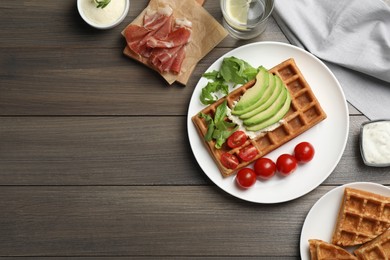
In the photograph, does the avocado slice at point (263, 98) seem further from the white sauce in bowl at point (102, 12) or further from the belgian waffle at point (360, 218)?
the white sauce in bowl at point (102, 12)

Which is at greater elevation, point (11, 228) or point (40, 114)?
point (40, 114)

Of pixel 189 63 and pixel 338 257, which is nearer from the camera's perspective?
pixel 338 257

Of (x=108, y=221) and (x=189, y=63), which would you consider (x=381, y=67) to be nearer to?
(x=189, y=63)

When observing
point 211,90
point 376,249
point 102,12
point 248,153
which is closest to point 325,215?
point 376,249

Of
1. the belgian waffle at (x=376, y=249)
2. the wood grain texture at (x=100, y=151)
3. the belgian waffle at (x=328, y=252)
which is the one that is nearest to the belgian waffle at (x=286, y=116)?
the wood grain texture at (x=100, y=151)

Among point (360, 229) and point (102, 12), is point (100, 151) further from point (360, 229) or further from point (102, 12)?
point (360, 229)

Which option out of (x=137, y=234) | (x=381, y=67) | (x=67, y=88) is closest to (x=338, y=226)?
(x=381, y=67)

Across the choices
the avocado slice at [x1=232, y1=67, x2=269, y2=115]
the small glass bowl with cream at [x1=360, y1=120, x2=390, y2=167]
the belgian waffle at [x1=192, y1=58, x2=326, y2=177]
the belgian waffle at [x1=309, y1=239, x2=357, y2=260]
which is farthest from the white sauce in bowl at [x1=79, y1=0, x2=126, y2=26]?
the belgian waffle at [x1=309, y1=239, x2=357, y2=260]
